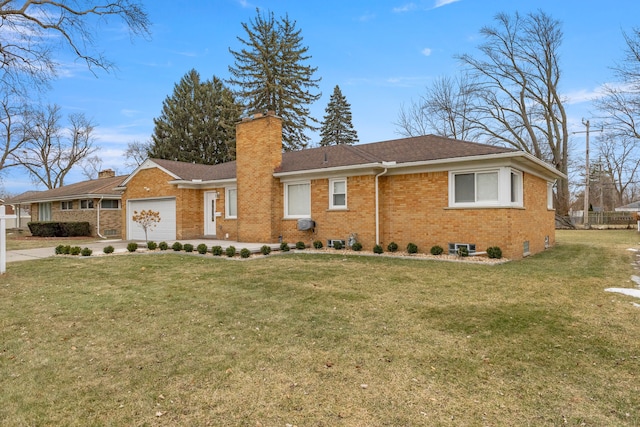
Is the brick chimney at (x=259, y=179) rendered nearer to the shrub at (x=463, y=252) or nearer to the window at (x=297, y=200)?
the window at (x=297, y=200)

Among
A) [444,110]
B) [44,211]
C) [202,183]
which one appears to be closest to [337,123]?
[444,110]

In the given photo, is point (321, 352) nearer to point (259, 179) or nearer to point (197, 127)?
point (259, 179)

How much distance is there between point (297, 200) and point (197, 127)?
2586 centimetres

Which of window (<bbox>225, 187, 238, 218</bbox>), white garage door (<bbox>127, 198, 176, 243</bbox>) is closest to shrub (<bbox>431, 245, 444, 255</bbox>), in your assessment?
window (<bbox>225, 187, 238, 218</bbox>)

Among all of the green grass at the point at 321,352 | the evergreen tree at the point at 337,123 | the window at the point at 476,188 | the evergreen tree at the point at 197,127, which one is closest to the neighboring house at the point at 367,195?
the window at the point at 476,188

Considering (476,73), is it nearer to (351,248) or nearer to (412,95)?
(412,95)

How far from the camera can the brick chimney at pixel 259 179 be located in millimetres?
14758

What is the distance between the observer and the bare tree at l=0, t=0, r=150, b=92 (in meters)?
11.9

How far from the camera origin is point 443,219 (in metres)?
11.6

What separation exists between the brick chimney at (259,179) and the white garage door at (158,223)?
4186 millimetres

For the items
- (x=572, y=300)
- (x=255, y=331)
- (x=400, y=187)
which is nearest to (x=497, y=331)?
(x=572, y=300)

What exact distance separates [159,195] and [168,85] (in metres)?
26.0

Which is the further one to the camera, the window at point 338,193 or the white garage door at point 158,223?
the white garage door at point 158,223

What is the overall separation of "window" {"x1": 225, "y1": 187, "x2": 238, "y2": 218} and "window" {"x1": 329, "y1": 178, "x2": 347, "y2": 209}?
495cm
